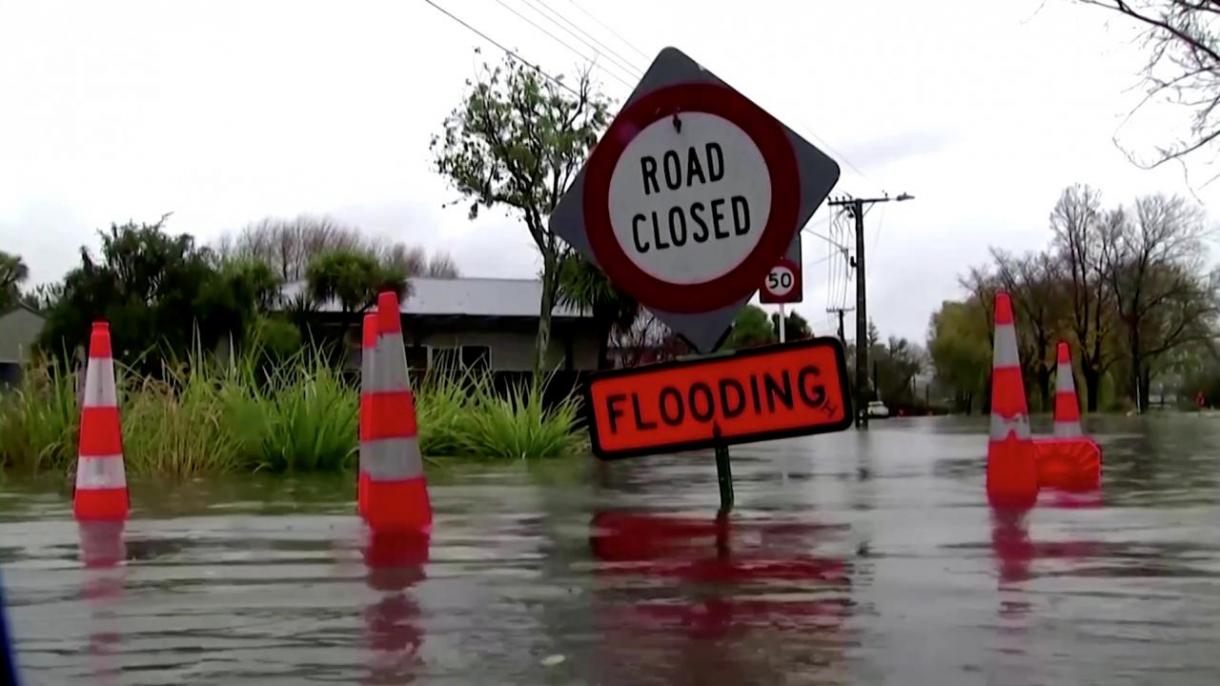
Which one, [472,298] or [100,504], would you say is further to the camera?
[472,298]

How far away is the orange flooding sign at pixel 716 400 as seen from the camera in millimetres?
4883

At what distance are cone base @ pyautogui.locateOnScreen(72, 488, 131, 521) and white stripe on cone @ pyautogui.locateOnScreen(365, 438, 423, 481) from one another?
4.81ft

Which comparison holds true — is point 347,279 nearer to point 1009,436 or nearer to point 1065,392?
point 1065,392

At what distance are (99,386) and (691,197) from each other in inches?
132

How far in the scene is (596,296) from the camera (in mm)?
34750

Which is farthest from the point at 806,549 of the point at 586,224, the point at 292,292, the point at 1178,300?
the point at 1178,300

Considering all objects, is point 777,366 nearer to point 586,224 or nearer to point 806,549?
point 806,549

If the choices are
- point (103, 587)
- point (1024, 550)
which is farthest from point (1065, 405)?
point (103, 587)

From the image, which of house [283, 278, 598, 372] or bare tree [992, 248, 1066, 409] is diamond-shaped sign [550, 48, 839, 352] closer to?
house [283, 278, 598, 372]

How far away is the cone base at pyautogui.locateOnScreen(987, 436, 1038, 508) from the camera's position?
7.21m

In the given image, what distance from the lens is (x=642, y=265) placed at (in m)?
5.52

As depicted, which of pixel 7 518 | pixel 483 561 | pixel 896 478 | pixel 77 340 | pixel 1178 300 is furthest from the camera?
pixel 1178 300

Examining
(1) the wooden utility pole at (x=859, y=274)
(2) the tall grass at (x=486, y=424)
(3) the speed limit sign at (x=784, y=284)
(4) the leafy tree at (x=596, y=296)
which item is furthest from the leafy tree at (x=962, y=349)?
(2) the tall grass at (x=486, y=424)

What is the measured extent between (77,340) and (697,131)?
96.3 feet
